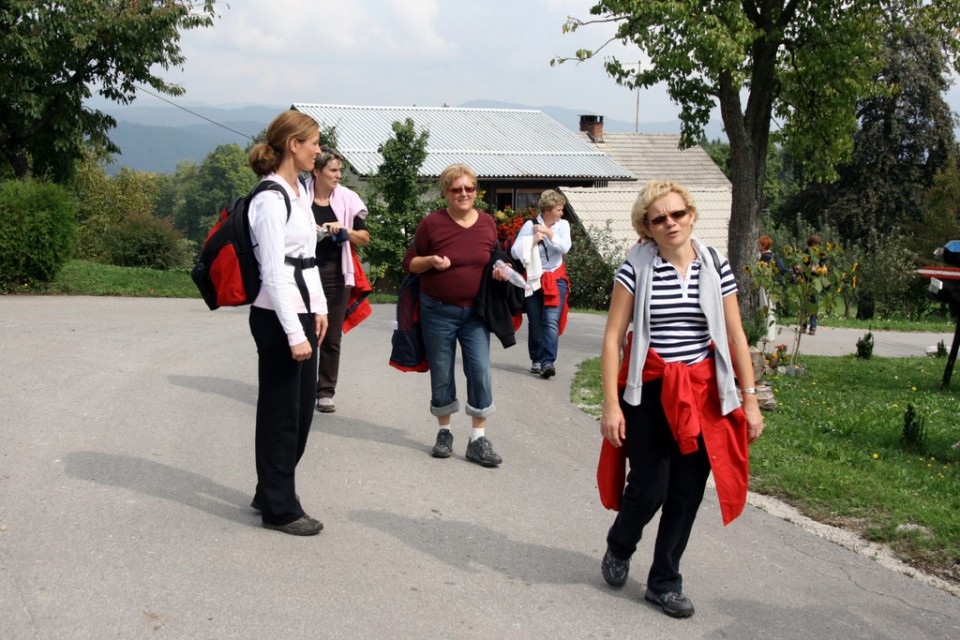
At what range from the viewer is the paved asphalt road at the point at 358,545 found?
14.1 ft

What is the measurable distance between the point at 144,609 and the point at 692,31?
435 inches

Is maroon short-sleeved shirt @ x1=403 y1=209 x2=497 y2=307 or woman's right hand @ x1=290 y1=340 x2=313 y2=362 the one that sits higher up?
maroon short-sleeved shirt @ x1=403 y1=209 x2=497 y2=307

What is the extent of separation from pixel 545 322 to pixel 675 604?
633cm

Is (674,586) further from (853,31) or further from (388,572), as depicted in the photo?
(853,31)

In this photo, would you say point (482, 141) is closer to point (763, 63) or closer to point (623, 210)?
point (623, 210)

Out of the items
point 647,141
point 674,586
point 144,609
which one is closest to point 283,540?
point 144,609

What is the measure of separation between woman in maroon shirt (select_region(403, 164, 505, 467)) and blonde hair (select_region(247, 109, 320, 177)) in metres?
1.58

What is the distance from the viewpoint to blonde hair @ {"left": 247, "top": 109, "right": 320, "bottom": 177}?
5.11 m

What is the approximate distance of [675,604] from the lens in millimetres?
4445

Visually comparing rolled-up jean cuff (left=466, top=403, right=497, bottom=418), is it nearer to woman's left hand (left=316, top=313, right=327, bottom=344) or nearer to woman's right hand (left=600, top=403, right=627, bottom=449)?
woman's left hand (left=316, top=313, right=327, bottom=344)

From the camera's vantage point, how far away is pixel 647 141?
54094mm

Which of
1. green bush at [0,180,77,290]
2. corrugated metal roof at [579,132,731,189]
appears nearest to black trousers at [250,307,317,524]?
green bush at [0,180,77,290]

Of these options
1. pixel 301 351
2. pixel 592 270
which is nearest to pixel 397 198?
pixel 592 270

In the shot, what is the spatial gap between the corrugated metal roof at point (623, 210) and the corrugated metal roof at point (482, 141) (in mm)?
6618
